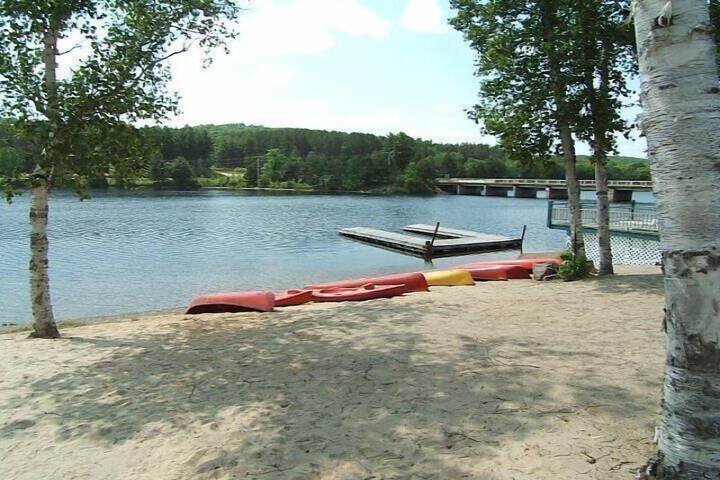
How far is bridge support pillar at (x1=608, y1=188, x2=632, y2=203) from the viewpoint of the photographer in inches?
3424

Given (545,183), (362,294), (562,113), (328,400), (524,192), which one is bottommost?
(362,294)

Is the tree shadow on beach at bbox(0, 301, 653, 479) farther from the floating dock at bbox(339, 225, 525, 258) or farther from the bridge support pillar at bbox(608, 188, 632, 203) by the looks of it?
the bridge support pillar at bbox(608, 188, 632, 203)

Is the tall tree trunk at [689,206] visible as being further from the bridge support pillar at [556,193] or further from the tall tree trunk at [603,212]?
the bridge support pillar at [556,193]

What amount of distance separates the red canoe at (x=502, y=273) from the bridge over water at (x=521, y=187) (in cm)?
7818

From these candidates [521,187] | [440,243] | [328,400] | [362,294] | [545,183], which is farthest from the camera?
[521,187]

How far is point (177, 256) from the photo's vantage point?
2953cm

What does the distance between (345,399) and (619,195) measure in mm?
98530

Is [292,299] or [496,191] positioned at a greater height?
[496,191]

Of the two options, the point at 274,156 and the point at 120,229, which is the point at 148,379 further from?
the point at 274,156

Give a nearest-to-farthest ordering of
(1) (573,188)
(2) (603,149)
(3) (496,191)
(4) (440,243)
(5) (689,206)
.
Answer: (5) (689,206), (2) (603,149), (1) (573,188), (4) (440,243), (3) (496,191)

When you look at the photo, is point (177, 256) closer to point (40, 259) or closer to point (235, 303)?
point (235, 303)

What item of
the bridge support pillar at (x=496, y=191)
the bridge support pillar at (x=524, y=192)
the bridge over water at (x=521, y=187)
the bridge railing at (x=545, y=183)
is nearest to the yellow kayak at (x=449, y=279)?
the bridge railing at (x=545, y=183)

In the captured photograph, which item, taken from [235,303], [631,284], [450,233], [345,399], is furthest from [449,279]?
[450,233]

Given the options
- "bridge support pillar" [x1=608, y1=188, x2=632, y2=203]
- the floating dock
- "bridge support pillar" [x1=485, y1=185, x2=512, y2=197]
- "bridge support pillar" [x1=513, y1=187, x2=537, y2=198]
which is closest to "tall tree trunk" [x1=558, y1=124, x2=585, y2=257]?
the floating dock
